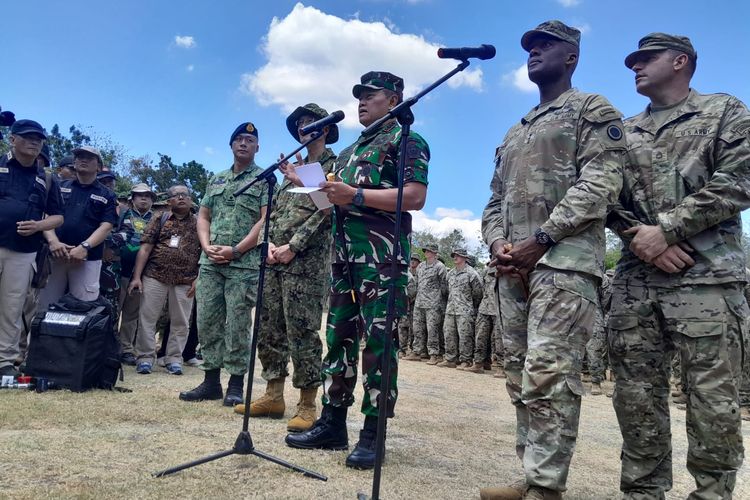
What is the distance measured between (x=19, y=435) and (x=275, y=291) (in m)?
1.87

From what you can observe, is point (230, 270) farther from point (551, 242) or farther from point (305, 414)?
point (551, 242)

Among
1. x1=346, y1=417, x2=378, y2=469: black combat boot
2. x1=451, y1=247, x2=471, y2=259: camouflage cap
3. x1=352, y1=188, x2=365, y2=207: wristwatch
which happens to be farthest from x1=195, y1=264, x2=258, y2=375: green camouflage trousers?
x1=451, y1=247, x2=471, y2=259: camouflage cap

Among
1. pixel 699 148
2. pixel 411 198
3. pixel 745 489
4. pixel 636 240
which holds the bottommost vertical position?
pixel 745 489

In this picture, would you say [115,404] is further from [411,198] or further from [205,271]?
[411,198]

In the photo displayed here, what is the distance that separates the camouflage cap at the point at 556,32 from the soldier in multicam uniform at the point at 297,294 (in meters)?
1.79

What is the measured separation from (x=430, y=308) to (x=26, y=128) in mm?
9003

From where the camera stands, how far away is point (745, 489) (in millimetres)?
3438

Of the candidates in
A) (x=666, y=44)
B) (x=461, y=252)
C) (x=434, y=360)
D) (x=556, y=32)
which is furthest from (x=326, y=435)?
(x=461, y=252)

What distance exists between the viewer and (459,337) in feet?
37.8

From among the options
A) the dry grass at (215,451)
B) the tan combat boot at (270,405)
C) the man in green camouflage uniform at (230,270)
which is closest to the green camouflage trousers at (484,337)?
the dry grass at (215,451)

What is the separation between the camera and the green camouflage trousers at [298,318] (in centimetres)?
412

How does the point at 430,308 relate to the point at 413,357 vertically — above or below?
above

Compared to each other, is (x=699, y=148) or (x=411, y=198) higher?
(x=699, y=148)

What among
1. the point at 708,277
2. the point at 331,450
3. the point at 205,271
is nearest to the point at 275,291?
the point at 205,271
